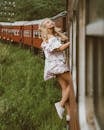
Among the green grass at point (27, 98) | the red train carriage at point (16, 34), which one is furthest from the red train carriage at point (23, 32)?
the green grass at point (27, 98)

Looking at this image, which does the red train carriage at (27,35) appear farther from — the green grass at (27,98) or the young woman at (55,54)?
the young woman at (55,54)

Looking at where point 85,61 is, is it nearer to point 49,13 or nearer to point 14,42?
point 49,13

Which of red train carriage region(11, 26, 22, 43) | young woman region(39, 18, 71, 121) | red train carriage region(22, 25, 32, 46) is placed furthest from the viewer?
red train carriage region(11, 26, 22, 43)

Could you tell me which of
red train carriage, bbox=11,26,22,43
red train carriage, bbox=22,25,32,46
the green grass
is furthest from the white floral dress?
red train carriage, bbox=11,26,22,43

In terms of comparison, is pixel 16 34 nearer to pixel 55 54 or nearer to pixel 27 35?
pixel 27 35

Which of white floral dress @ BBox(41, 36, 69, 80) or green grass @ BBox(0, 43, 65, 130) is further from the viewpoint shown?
green grass @ BBox(0, 43, 65, 130)

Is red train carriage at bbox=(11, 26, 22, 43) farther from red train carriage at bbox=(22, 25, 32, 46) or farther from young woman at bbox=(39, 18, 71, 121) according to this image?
young woman at bbox=(39, 18, 71, 121)

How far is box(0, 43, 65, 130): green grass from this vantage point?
9.06m

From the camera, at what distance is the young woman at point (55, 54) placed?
3.64 meters

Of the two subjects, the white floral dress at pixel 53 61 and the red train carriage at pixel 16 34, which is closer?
the white floral dress at pixel 53 61

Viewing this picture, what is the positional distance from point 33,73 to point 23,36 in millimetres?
6653

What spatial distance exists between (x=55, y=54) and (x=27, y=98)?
7089 millimetres

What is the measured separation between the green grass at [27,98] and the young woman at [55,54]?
3.49 meters

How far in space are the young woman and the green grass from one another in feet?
11.4
